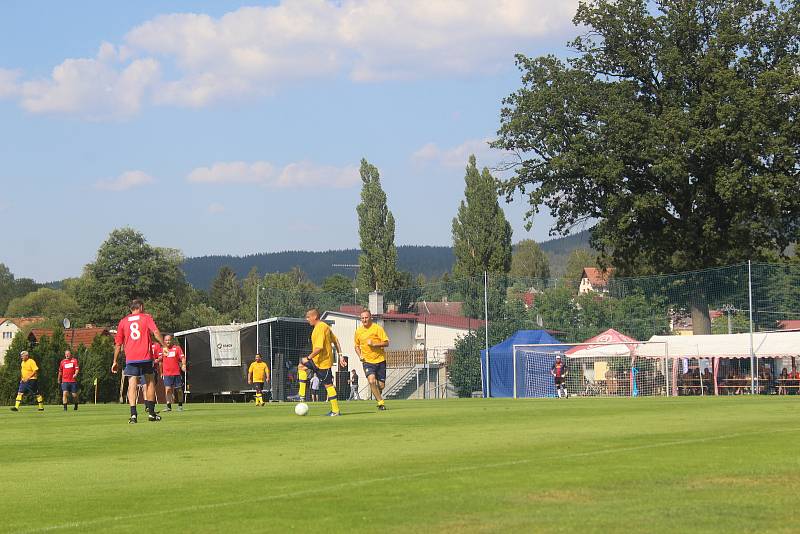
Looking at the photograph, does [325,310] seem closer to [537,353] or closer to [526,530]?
[537,353]

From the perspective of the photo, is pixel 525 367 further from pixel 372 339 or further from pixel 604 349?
pixel 372 339

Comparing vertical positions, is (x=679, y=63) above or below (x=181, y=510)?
above

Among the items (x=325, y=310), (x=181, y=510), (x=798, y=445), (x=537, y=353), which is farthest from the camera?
(x=325, y=310)

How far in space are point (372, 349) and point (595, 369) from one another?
25.2 meters

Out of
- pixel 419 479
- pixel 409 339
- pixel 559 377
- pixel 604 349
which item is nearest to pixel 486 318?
pixel 604 349

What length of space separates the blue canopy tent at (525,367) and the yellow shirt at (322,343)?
1047 inches

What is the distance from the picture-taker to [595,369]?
45.9 m

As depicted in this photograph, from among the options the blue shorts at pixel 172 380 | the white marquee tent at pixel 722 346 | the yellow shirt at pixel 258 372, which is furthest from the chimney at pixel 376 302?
the blue shorts at pixel 172 380

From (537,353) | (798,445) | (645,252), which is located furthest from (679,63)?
(798,445)

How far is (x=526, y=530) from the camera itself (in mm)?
6535

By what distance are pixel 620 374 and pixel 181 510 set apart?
38825 millimetres

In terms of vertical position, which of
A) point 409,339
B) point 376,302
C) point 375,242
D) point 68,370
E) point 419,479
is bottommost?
point 419,479

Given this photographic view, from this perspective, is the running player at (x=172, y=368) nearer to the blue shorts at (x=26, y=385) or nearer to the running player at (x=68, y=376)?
the running player at (x=68, y=376)

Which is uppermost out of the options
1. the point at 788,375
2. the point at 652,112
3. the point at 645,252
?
the point at 652,112
